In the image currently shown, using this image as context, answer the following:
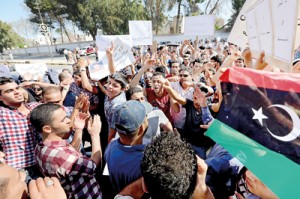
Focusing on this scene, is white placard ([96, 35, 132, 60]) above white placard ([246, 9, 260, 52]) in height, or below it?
below

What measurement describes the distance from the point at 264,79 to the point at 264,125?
217mm

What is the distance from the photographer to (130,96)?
9.48ft

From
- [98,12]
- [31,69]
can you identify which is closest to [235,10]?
[98,12]

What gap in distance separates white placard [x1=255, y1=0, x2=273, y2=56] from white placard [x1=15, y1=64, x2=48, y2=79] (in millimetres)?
4599

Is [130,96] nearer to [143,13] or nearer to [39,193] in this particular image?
[39,193]

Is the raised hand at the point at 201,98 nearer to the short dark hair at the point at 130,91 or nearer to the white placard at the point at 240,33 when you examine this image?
the white placard at the point at 240,33

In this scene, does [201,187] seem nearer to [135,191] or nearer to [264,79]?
[135,191]

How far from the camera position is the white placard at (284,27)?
1.14 m

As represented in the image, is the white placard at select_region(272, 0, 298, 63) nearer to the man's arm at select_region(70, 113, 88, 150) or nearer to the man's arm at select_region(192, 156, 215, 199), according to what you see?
the man's arm at select_region(192, 156, 215, 199)

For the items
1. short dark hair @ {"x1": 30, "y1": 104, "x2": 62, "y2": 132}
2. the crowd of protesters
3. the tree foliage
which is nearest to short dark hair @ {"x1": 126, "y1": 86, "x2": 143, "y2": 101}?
the crowd of protesters

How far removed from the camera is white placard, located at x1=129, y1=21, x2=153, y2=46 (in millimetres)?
5190

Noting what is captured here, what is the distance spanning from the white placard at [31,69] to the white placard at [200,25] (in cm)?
376

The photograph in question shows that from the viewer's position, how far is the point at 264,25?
1.52m

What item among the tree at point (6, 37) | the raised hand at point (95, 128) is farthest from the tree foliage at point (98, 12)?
the raised hand at point (95, 128)
